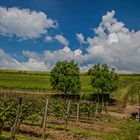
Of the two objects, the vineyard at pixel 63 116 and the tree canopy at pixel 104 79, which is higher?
the tree canopy at pixel 104 79

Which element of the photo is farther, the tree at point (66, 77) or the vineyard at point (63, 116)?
the tree at point (66, 77)

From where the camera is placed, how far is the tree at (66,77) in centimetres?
10306

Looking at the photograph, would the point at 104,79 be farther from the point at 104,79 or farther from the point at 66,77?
the point at 66,77

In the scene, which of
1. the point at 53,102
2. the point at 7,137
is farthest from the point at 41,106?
the point at 7,137

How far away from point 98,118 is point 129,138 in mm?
24541

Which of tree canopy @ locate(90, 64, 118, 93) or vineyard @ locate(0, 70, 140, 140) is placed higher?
tree canopy @ locate(90, 64, 118, 93)

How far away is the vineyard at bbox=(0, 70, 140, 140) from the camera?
107 ft

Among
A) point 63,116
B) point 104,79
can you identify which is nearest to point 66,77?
point 104,79

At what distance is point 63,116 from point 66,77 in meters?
Answer: 58.9

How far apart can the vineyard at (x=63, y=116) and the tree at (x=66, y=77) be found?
6.39m

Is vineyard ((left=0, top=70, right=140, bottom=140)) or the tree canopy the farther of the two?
the tree canopy

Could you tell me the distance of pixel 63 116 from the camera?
45438 millimetres

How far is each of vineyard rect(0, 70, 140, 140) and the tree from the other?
251 inches

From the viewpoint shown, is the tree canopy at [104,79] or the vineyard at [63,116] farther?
the tree canopy at [104,79]
